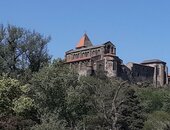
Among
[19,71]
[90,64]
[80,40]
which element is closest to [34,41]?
[19,71]

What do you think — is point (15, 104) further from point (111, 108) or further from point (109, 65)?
point (109, 65)

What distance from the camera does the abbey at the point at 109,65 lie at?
108438mm

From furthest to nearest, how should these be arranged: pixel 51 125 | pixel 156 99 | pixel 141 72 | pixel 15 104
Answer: pixel 141 72 < pixel 156 99 < pixel 15 104 < pixel 51 125

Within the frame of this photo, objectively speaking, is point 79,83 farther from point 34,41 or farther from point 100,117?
point 34,41

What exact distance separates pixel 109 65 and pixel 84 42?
84.1 feet

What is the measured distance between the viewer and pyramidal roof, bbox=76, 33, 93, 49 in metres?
132

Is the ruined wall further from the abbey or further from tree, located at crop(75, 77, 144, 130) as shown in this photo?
tree, located at crop(75, 77, 144, 130)

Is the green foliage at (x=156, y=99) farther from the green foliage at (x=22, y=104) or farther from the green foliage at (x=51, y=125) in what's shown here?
the green foliage at (x=51, y=125)

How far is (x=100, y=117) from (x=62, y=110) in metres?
3.46

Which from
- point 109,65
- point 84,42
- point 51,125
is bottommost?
point 51,125

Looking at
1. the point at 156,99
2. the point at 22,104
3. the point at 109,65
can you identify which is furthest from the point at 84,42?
the point at 22,104

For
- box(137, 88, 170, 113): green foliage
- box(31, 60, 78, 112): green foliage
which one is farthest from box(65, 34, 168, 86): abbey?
box(31, 60, 78, 112): green foliage

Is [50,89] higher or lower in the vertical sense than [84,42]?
lower

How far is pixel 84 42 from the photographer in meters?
133
